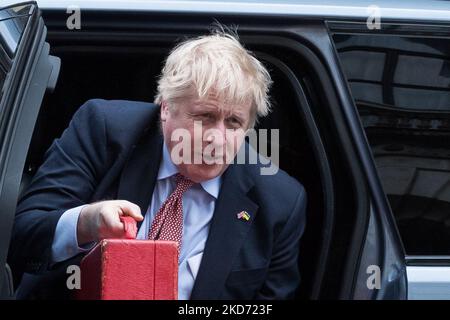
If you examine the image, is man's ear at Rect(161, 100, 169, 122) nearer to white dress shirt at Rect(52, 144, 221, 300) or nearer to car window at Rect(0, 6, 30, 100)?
white dress shirt at Rect(52, 144, 221, 300)

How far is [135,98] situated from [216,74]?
779 millimetres

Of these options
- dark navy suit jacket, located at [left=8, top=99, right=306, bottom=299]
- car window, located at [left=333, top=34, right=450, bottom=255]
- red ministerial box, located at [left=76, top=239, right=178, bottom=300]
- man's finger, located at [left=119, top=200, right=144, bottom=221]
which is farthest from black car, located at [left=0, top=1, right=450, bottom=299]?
red ministerial box, located at [left=76, top=239, right=178, bottom=300]

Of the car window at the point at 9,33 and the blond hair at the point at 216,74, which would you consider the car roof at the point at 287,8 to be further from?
the car window at the point at 9,33

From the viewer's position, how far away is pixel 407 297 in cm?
236

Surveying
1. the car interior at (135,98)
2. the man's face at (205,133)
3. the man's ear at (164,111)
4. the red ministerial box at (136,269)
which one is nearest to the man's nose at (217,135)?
the man's face at (205,133)

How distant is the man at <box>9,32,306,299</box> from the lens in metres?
2.36

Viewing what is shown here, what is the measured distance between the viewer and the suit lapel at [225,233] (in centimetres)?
237

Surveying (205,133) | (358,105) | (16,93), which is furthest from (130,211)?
(358,105)

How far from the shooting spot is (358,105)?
2.50m

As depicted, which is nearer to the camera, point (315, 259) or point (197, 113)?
point (197, 113)

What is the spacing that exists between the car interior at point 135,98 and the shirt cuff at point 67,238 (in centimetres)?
63

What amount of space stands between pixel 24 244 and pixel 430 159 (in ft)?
Result: 3.27
